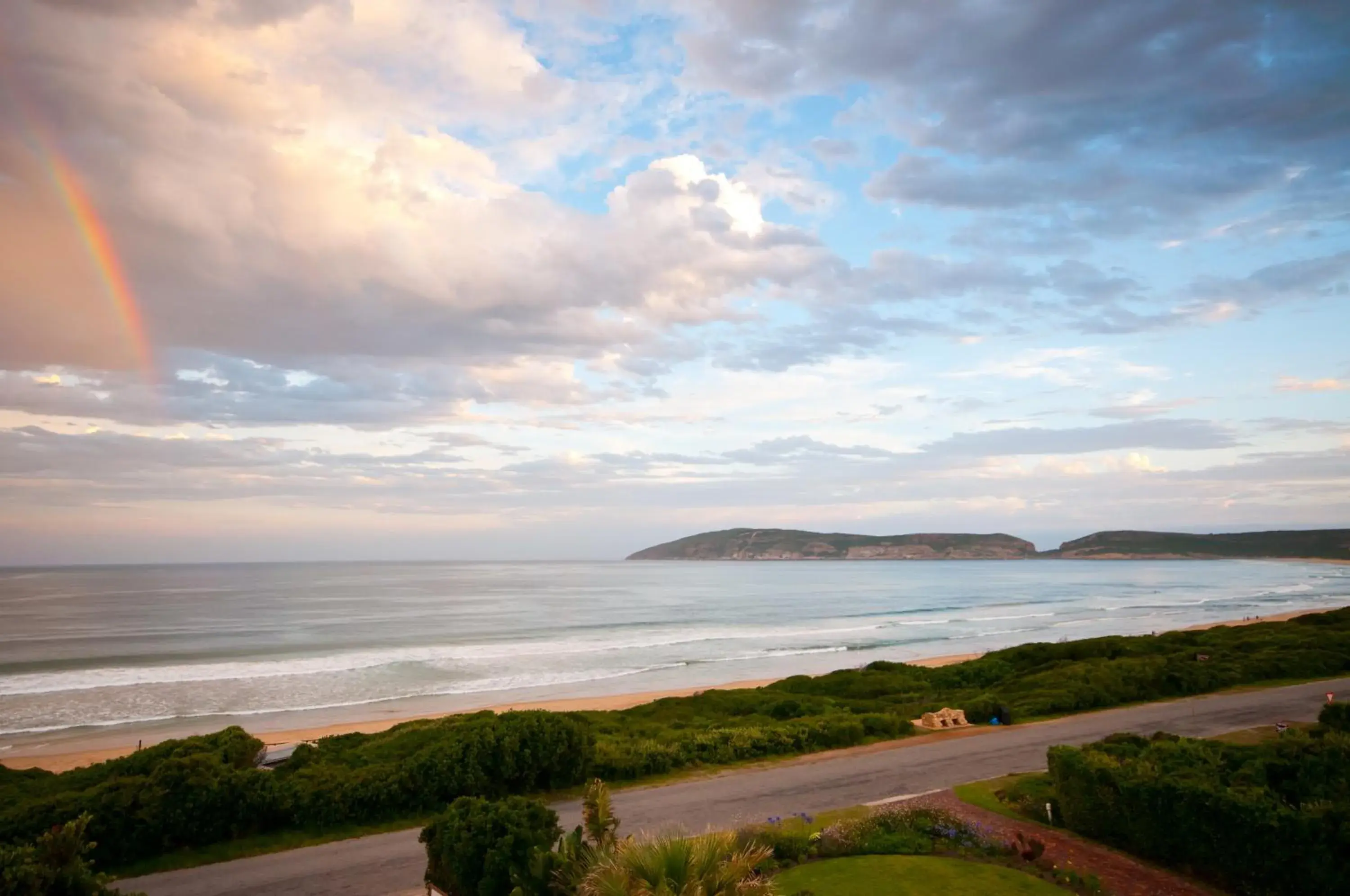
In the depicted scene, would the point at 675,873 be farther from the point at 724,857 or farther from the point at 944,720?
the point at 944,720

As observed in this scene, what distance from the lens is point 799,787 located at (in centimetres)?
1512

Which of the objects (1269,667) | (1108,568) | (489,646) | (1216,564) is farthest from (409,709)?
(1216,564)

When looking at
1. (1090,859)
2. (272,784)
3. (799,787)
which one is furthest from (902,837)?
(272,784)

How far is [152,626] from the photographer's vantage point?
195 ft

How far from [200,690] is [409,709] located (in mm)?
11358

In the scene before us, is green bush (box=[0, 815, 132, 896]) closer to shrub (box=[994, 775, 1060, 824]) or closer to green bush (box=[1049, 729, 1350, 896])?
green bush (box=[1049, 729, 1350, 896])

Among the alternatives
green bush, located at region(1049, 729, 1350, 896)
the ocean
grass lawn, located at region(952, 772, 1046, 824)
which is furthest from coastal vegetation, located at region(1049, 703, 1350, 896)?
the ocean

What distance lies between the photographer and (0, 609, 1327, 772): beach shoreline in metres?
23.1

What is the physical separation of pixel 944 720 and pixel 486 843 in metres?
15.9

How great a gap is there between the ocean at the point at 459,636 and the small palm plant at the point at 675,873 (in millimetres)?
27733

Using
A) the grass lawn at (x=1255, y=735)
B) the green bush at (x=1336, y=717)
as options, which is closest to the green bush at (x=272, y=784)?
the grass lawn at (x=1255, y=735)

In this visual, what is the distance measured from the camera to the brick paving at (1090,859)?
9508 millimetres

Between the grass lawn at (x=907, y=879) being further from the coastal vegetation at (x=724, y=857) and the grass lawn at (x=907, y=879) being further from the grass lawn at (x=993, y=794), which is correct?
the grass lawn at (x=993, y=794)

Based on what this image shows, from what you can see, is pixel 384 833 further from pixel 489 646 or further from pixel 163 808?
pixel 489 646
